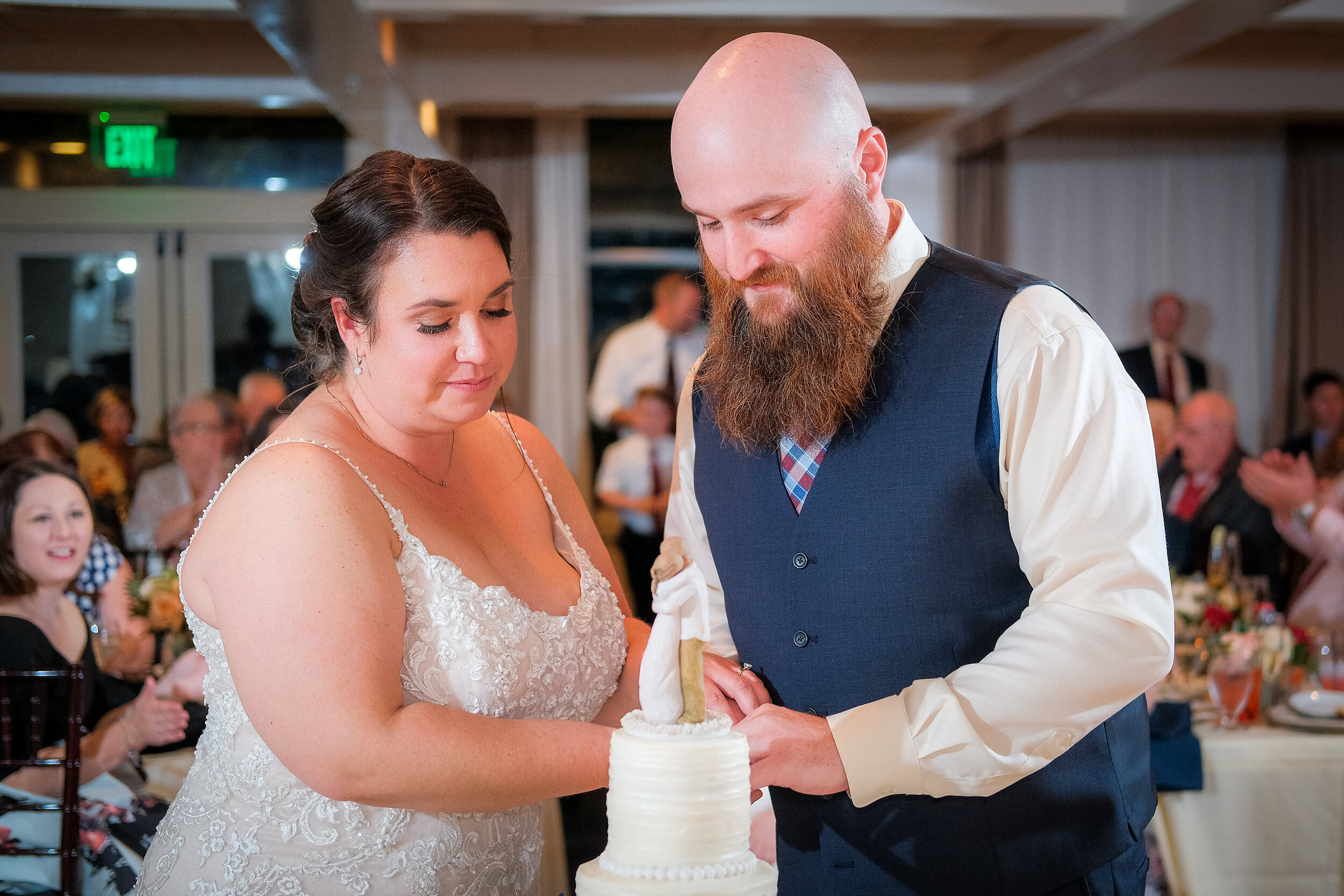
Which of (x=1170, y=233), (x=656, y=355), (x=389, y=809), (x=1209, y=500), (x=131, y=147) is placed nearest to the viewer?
(x=389, y=809)

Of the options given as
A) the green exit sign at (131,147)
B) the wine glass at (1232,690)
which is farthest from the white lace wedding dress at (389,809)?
the green exit sign at (131,147)

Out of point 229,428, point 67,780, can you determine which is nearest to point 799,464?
point 67,780

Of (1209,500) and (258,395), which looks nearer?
(1209,500)

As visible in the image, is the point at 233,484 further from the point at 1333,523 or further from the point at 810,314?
the point at 1333,523

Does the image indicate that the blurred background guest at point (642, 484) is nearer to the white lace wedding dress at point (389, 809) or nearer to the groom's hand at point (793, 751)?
the white lace wedding dress at point (389, 809)

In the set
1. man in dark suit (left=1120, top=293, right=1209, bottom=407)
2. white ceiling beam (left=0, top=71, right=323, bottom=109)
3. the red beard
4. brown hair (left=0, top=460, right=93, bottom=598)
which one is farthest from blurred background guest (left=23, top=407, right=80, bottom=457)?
man in dark suit (left=1120, top=293, right=1209, bottom=407)

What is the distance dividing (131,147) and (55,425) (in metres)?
2.75

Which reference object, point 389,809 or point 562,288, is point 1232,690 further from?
point 562,288

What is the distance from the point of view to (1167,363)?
9039mm

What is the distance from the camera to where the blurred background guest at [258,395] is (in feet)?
22.8

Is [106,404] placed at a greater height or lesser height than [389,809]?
greater

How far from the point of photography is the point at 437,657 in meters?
1.82

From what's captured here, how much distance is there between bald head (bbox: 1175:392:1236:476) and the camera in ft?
Result: 20.3

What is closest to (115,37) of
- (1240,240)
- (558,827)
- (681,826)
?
(558,827)
